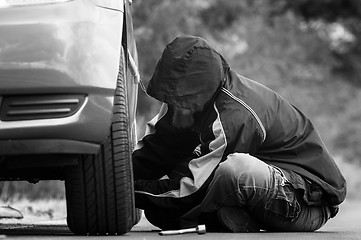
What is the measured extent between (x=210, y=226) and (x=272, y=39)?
14164 millimetres

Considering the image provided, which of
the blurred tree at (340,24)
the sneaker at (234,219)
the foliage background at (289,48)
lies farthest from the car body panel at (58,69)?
the blurred tree at (340,24)

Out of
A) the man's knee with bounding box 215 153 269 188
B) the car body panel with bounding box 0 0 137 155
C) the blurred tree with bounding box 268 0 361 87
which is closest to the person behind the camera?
the car body panel with bounding box 0 0 137 155

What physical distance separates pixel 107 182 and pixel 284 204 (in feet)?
3.06

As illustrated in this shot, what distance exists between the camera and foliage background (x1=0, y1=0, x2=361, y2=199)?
43.0ft

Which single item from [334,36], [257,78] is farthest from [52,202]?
[334,36]

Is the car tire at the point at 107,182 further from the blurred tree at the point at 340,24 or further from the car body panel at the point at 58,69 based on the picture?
the blurred tree at the point at 340,24

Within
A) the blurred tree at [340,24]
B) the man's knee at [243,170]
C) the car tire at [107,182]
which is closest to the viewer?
the car tire at [107,182]

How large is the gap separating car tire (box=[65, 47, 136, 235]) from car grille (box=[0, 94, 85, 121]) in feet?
1.11

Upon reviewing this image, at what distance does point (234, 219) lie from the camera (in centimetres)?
449

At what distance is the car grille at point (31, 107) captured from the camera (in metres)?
3.63

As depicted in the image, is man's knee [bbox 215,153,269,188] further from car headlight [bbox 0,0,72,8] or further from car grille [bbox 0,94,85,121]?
car headlight [bbox 0,0,72,8]

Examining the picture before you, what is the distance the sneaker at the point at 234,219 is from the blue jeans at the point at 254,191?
3 centimetres

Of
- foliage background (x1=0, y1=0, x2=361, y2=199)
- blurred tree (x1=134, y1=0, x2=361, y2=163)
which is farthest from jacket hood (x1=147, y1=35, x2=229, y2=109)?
blurred tree (x1=134, y1=0, x2=361, y2=163)

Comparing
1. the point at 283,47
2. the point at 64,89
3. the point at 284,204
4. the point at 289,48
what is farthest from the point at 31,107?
the point at 289,48
